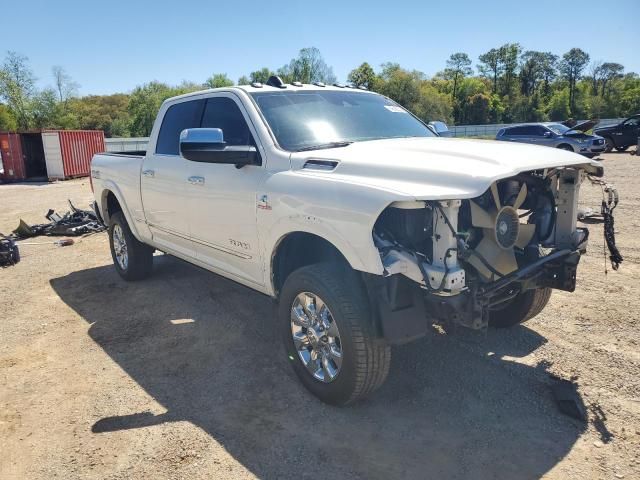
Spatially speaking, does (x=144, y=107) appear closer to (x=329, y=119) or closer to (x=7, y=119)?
(x=7, y=119)

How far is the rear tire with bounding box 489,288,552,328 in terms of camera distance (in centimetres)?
414

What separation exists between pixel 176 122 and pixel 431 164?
3.03 m

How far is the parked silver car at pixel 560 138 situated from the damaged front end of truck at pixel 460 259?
18.5 meters

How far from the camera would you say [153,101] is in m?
73.4

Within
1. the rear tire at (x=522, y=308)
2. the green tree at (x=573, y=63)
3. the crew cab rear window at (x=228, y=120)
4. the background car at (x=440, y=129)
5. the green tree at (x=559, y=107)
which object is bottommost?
the rear tire at (x=522, y=308)

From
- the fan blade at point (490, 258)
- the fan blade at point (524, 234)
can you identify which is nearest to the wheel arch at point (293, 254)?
the fan blade at point (490, 258)

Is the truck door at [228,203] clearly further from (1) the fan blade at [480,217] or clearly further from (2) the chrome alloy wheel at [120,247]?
(2) the chrome alloy wheel at [120,247]

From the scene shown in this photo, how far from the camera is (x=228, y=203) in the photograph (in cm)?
400

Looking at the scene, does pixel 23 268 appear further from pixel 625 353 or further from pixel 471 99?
pixel 471 99

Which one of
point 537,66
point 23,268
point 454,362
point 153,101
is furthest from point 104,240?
point 537,66

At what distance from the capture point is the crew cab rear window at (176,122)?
4.75 m

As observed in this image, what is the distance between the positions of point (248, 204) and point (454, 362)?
6.47ft

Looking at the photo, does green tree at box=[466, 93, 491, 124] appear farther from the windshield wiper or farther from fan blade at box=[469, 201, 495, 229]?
fan blade at box=[469, 201, 495, 229]

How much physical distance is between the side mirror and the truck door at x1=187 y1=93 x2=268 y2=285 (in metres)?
0.14
